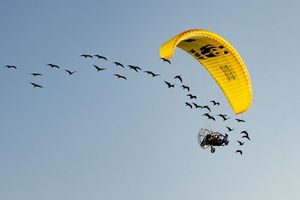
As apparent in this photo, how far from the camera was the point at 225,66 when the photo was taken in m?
48.5

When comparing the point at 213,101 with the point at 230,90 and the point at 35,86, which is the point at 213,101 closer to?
the point at 230,90

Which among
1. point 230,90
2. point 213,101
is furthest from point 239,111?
point 213,101

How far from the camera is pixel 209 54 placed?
48.8 m

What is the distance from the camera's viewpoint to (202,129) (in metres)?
48.3

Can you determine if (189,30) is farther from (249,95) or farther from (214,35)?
(249,95)

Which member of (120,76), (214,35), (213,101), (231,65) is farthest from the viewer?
(213,101)

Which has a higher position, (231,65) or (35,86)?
(231,65)

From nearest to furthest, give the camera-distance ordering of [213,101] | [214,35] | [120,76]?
[120,76] → [214,35] → [213,101]

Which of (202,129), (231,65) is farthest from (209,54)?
(202,129)

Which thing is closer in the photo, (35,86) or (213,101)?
(35,86)

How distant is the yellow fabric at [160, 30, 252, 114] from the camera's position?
4734cm

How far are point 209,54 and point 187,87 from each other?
2960 millimetres

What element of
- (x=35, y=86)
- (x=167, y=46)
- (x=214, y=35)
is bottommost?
(x=35, y=86)

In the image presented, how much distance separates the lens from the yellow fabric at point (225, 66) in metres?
47.3
